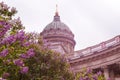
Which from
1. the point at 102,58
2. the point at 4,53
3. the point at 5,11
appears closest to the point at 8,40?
the point at 4,53

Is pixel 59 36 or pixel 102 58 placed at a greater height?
pixel 59 36

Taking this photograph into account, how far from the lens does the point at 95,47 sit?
44.9 meters

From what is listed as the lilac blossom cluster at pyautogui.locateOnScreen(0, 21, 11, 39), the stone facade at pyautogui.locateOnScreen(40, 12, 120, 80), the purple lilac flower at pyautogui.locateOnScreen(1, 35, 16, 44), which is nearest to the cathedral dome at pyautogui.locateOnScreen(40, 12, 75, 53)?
the stone facade at pyautogui.locateOnScreen(40, 12, 120, 80)

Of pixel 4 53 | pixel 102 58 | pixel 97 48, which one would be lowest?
pixel 4 53

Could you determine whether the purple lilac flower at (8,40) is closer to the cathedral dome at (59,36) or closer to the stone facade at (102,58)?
the stone facade at (102,58)

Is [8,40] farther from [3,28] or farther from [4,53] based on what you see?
[4,53]

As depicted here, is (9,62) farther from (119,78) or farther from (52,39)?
(52,39)

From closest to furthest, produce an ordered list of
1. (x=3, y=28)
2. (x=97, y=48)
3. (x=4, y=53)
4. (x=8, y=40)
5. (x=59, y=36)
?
(x=4, y=53) → (x=8, y=40) → (x=3, y=28) → (x=97, y=48) → (x=59, y=36)

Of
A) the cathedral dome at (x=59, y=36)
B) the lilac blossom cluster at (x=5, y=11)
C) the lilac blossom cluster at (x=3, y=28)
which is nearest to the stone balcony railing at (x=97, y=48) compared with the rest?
the cathedral dome at (x=59, y=36)

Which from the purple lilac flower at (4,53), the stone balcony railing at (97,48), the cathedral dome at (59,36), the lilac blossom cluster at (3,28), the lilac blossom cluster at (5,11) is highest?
the cathedral dome at (59,36)

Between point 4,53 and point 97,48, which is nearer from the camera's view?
point 4,53

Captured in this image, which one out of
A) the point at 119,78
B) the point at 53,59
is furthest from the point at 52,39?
the point at 53,59

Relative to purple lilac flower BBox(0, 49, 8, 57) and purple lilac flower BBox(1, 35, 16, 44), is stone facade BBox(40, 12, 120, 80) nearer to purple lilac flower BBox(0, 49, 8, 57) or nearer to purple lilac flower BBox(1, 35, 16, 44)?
purple lilac flower BBox(1, 35, 16, 44)

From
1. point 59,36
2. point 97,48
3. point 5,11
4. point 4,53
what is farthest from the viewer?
point 59,36
